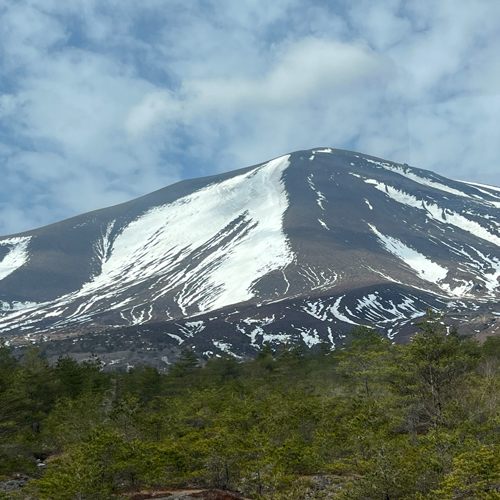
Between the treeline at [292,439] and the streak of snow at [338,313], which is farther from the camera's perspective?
the streak of snow at [338,313]

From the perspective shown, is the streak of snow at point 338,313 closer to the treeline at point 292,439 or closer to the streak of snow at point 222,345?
the streak of snow at point 222,345

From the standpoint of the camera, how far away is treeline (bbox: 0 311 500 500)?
1800 centimetres

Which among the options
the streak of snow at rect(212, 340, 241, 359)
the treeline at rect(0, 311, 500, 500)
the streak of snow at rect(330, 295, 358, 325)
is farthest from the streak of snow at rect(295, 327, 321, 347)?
the treeline at rect(0, 311, 500, 500)

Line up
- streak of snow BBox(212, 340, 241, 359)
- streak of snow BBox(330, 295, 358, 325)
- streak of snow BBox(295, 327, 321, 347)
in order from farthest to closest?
streak of snow BBox(330, 295, 358, 325)
streak of snow BBox(295, 327, 321, 347)
streak of snow BBox(212, 340, 241, 359)

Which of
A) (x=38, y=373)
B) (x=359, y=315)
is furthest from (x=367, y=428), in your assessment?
(x=359, y=315)

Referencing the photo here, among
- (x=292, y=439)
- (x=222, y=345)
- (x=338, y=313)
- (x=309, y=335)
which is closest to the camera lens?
(x=292, y=439)

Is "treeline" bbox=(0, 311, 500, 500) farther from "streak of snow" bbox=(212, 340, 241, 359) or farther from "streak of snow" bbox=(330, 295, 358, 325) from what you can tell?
"streak of snow" bbox=(330, 295, 358, 325)

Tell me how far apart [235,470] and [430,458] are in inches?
425

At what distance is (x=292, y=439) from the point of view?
83.4ft

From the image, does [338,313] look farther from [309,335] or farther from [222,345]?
→ [222,345]

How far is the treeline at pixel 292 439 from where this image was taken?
18000 mm

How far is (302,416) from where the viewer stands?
98.6 ft

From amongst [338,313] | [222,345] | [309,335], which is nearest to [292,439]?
[222,345]

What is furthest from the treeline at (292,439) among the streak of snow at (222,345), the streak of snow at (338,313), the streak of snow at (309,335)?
the streak of snow at (338,313)
